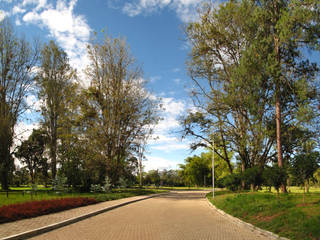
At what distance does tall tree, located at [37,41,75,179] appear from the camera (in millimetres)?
31984

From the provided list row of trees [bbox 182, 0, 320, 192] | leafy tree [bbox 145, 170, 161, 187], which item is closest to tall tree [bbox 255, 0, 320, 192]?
row of trees [bbox 182, 0, 320, 192]

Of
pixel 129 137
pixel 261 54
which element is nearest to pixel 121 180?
pixel 129 137

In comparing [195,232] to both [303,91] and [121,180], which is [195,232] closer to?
[303,91]

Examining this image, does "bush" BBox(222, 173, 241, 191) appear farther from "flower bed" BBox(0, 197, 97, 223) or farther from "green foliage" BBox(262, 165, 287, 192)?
"flower bed" BBox(0, 197, 97, 223)

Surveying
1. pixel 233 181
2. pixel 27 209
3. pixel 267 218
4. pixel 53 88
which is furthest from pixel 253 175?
pixel 53 88

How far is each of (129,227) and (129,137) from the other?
2194 centimetres

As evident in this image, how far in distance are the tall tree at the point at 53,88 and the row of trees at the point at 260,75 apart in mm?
17014

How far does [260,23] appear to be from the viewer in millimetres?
16734

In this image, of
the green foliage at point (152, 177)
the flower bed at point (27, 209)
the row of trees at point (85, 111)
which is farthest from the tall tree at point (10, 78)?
the green foliage at point (152, 177)

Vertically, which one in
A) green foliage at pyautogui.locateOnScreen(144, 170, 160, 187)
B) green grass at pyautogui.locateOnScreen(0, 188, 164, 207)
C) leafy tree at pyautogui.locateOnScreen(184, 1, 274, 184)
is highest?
leafy tree at pyautogui.locateOnScreen(184, 1, 274, 184)

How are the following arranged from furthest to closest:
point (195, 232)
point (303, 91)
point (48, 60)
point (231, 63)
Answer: point (48, 60), point (231, 63), point (303, 91), point (195, 232)

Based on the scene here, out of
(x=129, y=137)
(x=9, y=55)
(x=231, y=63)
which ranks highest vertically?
(x=9, y=55)

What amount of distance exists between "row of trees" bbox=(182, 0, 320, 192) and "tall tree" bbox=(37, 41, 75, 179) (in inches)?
670


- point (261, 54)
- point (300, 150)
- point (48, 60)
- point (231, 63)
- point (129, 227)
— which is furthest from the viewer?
point (48, 60)
